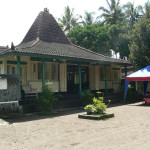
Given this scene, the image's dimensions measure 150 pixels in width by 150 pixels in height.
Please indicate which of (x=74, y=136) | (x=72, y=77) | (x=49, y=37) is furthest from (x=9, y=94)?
(x=49, y=37)

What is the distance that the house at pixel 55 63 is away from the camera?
47.3ft

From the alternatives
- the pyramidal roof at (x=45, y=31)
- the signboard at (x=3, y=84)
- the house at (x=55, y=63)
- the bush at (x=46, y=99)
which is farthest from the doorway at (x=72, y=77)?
the signboard at (x=3, y=84)

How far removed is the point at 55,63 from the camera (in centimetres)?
1662

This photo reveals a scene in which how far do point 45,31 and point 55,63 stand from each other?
383 centimetres

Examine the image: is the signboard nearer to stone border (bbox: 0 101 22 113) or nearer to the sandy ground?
stone border (bbox: 0 101 22 113)

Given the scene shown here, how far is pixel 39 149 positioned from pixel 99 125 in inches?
135

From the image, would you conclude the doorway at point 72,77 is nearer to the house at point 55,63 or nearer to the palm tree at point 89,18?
the house at point 55,63

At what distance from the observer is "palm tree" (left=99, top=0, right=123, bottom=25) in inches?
1417

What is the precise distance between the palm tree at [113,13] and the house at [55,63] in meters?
16.7

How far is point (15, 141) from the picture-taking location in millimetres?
6273

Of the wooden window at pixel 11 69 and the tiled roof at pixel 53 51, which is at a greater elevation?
the tiled roof at pixel 53 51

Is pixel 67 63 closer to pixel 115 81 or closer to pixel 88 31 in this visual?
pixel 115 81

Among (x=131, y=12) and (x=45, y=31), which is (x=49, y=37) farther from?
(x=131, y=12)

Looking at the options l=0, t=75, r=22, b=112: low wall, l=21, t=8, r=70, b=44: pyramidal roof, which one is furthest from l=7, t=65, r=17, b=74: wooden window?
l=21, t=8, r=70, b=44: pyramidal roof
